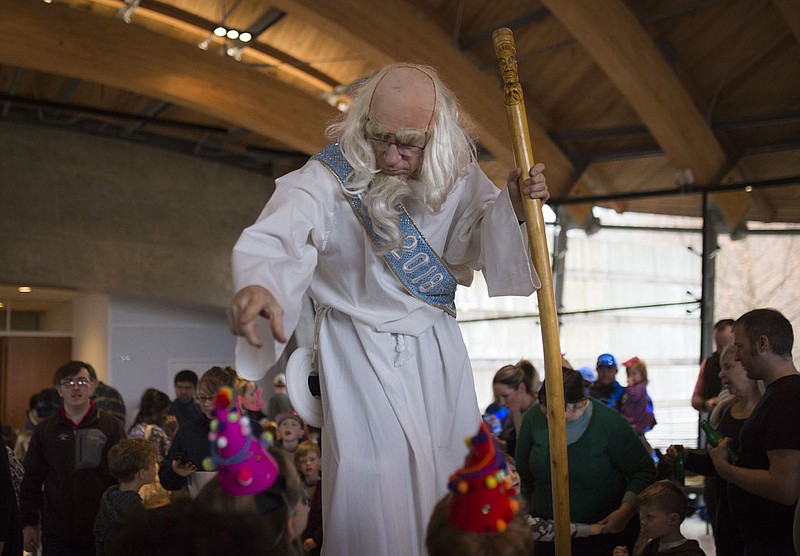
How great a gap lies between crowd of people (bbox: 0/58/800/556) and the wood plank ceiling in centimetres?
500

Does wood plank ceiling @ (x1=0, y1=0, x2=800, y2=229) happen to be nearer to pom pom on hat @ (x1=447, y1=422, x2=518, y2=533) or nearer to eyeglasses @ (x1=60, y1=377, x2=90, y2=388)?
eyeglasses @ (x1=60, y1=377, x2=90, y2=388)

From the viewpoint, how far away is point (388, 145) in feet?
8.95

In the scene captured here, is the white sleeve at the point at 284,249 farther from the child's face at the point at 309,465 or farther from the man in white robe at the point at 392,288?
the child's face at the point at 309,465

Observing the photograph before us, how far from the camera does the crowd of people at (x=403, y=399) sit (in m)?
1.79

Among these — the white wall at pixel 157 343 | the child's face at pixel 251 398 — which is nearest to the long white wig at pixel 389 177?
the child's face at pixel 251 398

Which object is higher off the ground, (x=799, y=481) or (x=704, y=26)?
(x=704, y=26)

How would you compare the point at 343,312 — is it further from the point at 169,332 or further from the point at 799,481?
the point at 169,332

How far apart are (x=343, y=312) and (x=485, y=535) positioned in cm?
113

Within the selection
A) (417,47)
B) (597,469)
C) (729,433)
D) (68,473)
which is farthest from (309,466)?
(417,47)

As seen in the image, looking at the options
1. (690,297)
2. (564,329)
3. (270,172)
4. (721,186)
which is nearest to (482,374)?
(564,329)

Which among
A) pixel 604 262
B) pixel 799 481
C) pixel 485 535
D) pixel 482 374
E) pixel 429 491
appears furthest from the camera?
pixel 482 374

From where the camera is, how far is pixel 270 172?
49.3 feet

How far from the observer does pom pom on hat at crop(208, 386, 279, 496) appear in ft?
5.72

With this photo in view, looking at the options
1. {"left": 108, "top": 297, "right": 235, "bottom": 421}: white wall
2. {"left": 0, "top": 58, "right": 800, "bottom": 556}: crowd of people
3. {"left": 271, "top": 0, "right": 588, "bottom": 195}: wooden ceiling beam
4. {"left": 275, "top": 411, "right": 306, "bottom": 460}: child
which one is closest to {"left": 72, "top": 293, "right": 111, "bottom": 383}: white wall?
{"left": 108, "top": 297, "right": 235, "bottom": 421}: white wall
